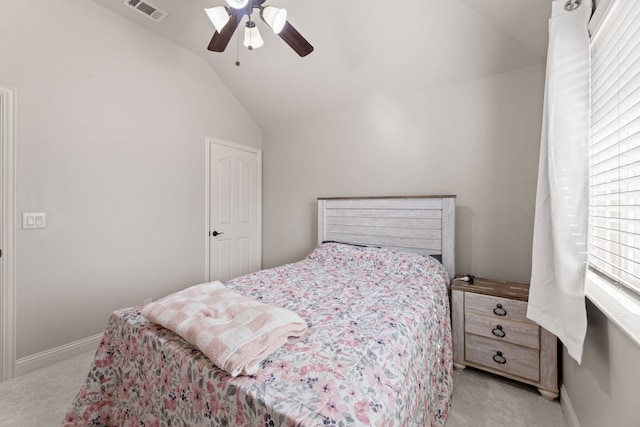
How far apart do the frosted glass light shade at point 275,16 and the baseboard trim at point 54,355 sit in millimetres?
2913

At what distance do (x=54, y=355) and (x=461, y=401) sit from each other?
3.05m

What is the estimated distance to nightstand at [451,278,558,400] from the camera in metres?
1.79

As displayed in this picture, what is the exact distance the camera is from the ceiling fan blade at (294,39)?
1.85 metres

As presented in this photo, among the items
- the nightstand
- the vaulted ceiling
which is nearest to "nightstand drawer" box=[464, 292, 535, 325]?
the nightstand

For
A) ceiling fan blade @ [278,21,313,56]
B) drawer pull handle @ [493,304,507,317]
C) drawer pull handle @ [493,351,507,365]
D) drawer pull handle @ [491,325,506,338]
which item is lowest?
drawer pull handle @ [493,351,507,365]

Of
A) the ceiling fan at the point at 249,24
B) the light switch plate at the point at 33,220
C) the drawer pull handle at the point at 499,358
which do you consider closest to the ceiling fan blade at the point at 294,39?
the ceiling fan at the point at 249,24

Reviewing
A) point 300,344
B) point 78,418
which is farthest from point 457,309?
point 78,418

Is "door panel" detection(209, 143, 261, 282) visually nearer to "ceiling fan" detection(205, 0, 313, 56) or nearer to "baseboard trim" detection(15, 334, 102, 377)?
"baseboard trim" detection(15, 334, 102, 377)

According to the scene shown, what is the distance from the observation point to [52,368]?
2.13 meters

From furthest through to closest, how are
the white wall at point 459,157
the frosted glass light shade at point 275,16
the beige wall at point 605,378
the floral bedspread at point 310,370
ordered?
1. the white wall at point 459,157
2. the frosted glass light shade at point 275,16
3. the beige wall at point 605,378
4. the floral bedspread at point 310,370

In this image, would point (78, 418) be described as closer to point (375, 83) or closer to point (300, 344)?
point (300, 344)

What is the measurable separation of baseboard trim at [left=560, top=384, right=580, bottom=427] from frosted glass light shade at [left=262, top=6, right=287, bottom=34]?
2858mm

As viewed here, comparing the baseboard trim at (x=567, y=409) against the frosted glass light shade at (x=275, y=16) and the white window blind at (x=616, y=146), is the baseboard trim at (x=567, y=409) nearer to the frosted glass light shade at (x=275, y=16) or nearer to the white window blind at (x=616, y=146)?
the white window blind at (x=616, y=146)

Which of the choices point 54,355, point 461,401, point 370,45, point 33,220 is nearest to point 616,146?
point 461,401
